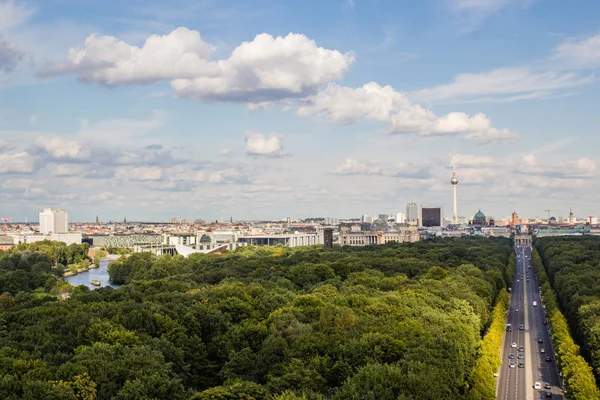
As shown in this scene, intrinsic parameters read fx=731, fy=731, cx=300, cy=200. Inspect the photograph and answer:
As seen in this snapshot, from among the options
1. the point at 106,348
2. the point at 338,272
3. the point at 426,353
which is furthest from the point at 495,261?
the point at 106,348

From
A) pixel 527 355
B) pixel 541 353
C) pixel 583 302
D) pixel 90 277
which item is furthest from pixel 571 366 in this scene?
pixel 90 277

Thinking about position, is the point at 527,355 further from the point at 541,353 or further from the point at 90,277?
the point at 90,277

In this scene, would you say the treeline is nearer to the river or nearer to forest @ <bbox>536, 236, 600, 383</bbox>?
forest @ <bbox>536, 236, 600, 383</bbox>

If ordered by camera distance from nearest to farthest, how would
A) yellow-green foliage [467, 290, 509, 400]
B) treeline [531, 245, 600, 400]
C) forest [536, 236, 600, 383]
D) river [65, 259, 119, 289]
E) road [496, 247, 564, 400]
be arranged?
yellow-green foliage [467, 290, 509, 400], treeline [531, 245, 600, 400], road [496, 247, 564, 400], forest [536, 236, 600, 383], river [65, 259, 119, 289]

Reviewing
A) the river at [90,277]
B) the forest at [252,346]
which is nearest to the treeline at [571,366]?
the forest at [252,346]

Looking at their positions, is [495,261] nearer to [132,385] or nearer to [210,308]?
[210,308]

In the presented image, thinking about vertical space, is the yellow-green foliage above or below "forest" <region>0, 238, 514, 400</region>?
below

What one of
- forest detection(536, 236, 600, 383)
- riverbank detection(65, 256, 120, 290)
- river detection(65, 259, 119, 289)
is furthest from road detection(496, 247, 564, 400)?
riverbank detection(65, 256, 120, 290)
